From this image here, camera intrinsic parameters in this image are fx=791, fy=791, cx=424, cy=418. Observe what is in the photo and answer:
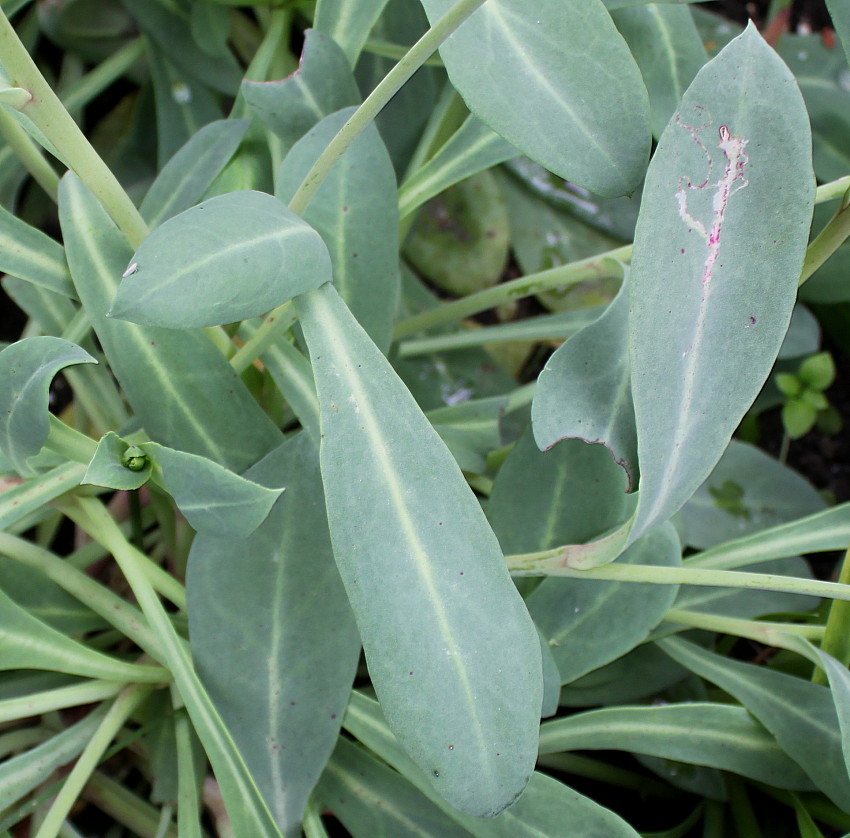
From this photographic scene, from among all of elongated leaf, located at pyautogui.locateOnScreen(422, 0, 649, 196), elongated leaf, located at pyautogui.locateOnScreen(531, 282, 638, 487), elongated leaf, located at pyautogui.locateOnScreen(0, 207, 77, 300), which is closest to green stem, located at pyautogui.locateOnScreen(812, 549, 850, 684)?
elongated leaf, located at pyautogui.locateOnScreen(531, 282, 638, 487)

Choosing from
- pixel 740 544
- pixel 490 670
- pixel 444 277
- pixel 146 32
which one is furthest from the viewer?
pixel 444 277

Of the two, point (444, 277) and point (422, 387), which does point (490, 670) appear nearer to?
point (422, 387)

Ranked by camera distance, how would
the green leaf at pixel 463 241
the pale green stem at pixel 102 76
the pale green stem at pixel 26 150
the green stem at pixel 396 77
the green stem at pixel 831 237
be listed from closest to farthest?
1. the green stem at pixel 396 77
2. the green stem at pixel 831 237
3. the pale green stem at pixel 26 150
4. the pale green stem at pixel 102 76
5. the green leaf at pixel 463 241

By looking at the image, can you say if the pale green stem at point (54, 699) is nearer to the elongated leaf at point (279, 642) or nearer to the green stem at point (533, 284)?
the elongated leaf at point (279, 642)

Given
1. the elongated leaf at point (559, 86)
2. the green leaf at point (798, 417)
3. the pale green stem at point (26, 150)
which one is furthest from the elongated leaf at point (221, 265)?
the green leaf at point (798, 417)

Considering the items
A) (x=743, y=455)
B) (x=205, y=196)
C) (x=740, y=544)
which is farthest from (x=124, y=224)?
(x=743, y=455)

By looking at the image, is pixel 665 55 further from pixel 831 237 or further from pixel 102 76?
pixel 102 76

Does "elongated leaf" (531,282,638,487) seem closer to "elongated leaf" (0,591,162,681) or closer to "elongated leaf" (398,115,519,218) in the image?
"elongated leaf" (398,115,519,218)
